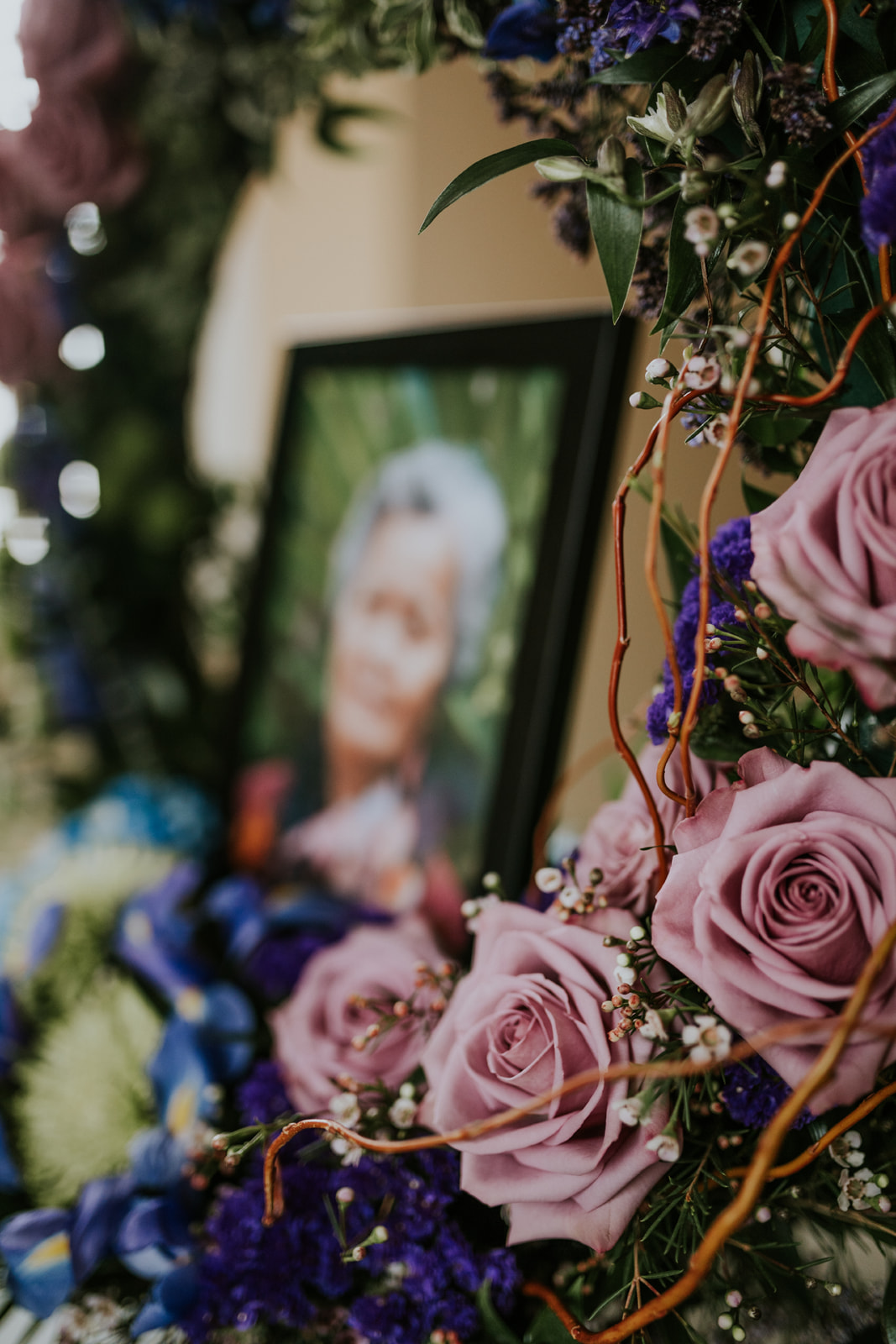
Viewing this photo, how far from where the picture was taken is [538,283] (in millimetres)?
728

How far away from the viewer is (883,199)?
0.26 m

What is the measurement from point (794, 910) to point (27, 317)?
0.96 meters

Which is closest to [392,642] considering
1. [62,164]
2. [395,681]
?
[395,681]

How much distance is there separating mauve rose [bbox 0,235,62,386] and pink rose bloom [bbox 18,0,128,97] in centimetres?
15

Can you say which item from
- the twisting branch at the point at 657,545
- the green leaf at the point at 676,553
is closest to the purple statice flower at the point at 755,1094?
the twisting branch at the point at 657,545

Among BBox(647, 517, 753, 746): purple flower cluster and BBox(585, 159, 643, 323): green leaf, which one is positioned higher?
BBox(585, 159, 643, 323): green leaf

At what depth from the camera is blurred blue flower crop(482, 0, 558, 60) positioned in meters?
0.42

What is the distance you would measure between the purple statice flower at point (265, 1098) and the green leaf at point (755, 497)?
0.37 meters

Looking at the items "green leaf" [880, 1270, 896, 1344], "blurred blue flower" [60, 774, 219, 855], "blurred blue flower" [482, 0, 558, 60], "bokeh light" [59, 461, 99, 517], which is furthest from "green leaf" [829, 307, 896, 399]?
"bokeh light" [59, 461, 99, 517]

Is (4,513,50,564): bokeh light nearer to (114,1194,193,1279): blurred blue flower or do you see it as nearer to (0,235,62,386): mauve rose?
(0,235,62,386): mauve rose

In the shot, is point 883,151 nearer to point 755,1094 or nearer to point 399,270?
point 755,1094

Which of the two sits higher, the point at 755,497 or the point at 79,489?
the point at 755,497

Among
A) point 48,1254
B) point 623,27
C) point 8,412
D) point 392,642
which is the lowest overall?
point 48,1254

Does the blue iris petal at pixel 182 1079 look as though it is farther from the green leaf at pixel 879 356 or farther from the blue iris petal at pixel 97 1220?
the green leaf at pixel 879 356
